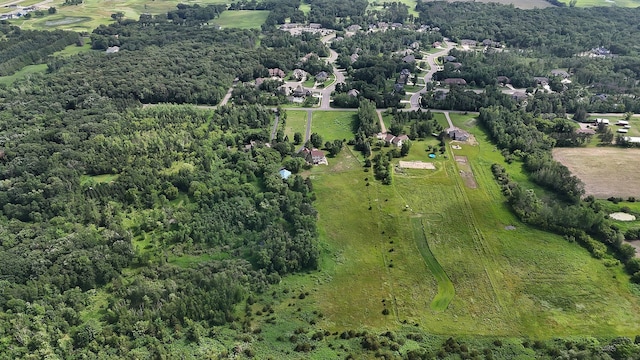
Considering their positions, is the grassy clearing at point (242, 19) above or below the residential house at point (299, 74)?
above

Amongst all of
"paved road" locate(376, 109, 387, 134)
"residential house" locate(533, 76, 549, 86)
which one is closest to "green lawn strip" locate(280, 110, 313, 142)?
"paved road" locate(376, 109, 387, 134)

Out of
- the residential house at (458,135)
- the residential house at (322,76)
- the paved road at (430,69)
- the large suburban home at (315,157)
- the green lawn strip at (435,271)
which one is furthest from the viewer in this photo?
the residential house at (322,76)

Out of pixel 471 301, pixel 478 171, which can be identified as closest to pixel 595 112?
pixel 478 171

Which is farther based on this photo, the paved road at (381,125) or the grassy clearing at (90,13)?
the grassy clearing at (90,13)

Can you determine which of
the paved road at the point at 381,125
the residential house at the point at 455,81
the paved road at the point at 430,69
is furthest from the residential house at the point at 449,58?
the paved road at the point at 381,125

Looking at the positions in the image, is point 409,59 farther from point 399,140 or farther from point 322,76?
point 399,140

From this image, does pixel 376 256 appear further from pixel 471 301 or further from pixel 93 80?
pixel 93 80

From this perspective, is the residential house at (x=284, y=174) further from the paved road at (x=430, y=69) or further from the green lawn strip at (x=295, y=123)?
the paved road at (x=430, y=69)
